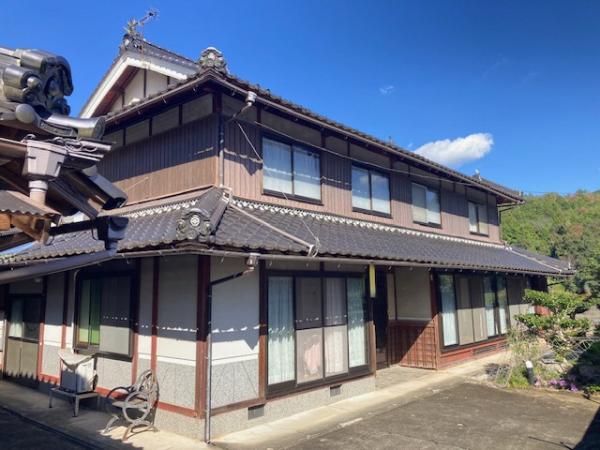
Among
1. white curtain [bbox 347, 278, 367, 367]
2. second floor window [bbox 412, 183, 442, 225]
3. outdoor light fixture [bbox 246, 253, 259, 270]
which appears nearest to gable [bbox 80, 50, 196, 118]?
outdoor light fixture [bbox 246, 253, 259, 270]

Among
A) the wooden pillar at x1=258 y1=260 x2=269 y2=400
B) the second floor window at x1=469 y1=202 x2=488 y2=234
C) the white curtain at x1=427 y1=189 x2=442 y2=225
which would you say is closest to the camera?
the wooden pillar at x1=258 y1=260 x2=269 y2=400

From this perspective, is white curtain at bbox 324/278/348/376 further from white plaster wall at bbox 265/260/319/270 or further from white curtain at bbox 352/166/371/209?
white curtain at bbox 352/166/371/209

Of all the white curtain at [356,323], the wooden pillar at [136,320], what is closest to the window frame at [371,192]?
the white curtain at [356,323]

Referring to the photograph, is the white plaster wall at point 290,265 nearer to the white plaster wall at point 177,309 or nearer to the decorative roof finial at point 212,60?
the white plaster wall at point 177,309

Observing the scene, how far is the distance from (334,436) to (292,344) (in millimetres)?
1793

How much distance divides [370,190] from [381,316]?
3.68 metres

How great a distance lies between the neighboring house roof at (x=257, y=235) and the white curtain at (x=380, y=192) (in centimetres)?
55

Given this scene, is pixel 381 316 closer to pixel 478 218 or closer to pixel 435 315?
pixel 435 315

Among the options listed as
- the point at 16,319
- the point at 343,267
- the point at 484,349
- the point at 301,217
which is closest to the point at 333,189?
the point at 301,217

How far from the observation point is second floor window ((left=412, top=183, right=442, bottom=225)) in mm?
13164

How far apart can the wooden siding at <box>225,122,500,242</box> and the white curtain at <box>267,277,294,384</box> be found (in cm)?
177

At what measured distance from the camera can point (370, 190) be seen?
1132 centimetres

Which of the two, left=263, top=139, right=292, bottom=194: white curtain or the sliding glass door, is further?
left=263, top=139, right=292, bottom=194: white curtain

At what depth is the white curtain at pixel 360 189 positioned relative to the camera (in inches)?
426
